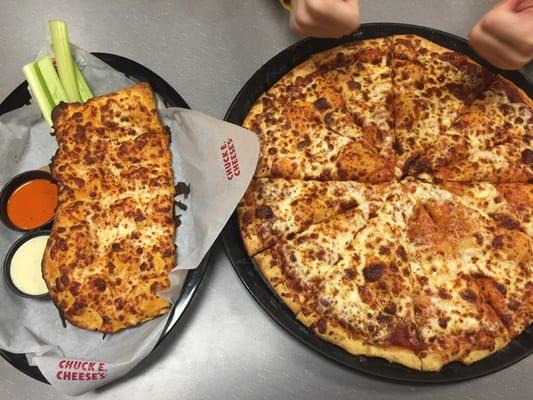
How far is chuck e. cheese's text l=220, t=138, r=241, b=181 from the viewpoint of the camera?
6.68 ft

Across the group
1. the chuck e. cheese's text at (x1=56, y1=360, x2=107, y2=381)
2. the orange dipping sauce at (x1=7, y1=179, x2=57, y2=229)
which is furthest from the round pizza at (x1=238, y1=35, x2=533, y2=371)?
the orange dipping sauce at (x1=7, y1=179, x2=57, y2=229)

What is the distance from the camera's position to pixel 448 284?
2.07 metres

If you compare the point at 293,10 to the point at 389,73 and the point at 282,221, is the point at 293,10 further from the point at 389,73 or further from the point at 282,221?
the point at 282,221

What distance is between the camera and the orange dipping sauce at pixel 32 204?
7.30 ft

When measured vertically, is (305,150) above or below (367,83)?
below

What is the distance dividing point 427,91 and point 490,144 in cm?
41

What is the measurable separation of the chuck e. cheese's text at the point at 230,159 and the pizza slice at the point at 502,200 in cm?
101

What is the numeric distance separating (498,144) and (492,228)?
449mm

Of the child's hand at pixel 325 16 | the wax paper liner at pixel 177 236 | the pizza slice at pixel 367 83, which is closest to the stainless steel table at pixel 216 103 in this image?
the wax paper liner at pixel 177 236

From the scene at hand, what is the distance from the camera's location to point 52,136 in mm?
2426

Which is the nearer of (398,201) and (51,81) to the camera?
(398,201)

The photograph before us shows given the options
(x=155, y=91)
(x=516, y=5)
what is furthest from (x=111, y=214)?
(x=516, y=5)

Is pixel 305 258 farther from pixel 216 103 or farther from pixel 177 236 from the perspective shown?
pixel 216 103

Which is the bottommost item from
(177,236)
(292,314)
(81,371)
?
(81,371)
